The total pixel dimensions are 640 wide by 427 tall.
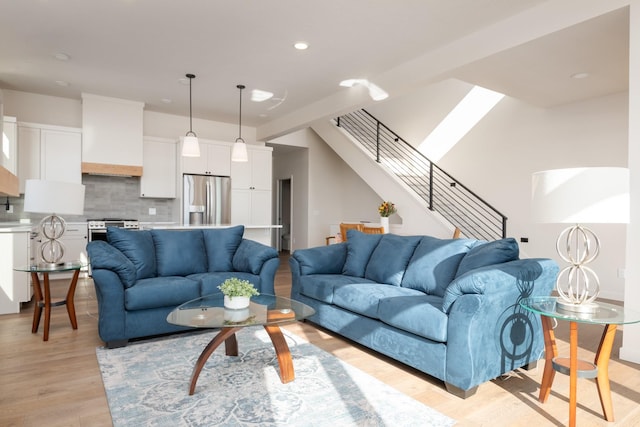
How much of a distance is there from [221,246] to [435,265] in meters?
2.21

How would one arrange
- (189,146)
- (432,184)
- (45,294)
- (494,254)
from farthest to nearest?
1. (432,184)
2. (189,146)
3. (45,294)
4. (494,254)

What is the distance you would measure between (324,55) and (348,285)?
8.98 ft

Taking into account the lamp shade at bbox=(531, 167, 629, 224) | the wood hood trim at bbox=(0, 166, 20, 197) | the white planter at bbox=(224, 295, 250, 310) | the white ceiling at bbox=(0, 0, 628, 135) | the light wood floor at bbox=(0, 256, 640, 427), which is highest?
the white ceiling at bbox=(0, 0, 628, 135)

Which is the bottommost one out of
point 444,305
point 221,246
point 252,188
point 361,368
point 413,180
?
point 361,368

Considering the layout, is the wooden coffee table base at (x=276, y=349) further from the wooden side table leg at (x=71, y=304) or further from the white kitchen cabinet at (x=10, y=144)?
the white kitchen cabinet at (x=10, y=144)

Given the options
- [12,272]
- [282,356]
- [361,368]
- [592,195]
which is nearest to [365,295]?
[361,368]

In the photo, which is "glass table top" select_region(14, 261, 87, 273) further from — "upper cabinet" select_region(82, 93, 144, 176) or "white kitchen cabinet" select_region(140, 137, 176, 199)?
"white kitchen cabinet" select_region(140, 137, 176, 199)

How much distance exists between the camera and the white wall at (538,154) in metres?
5.29

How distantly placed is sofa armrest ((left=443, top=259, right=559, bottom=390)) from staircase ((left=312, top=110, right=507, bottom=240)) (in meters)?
3.46

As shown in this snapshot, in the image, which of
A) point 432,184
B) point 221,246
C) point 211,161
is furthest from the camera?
point 211,161

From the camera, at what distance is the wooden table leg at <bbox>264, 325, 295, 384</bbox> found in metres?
2.47

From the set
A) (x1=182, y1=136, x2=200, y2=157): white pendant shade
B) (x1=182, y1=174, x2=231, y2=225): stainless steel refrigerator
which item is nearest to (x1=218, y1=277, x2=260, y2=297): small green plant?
(x1=182, y1=136, x2=200, y2=157): white pendant shade

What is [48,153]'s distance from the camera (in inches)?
234

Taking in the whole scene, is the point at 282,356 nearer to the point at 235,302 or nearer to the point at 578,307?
the point at 235,302
